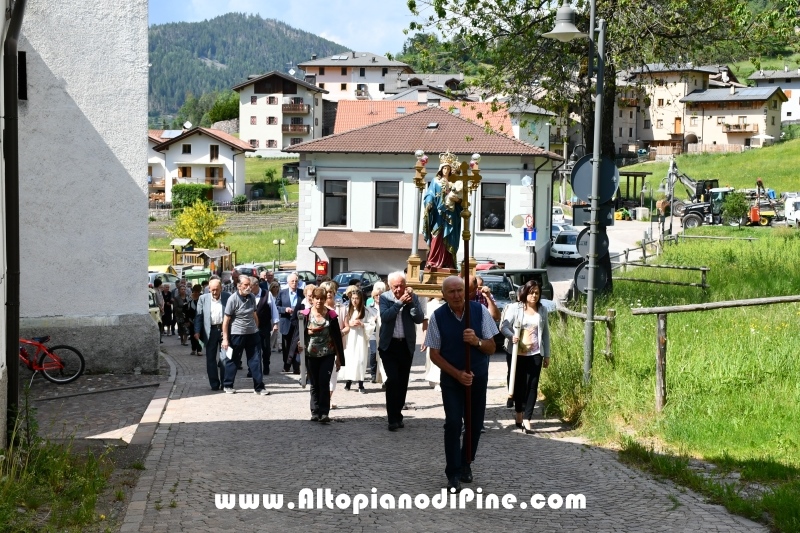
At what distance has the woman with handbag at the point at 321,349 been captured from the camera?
12188mm

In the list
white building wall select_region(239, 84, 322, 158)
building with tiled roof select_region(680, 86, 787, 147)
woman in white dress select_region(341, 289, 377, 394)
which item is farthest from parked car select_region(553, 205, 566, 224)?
white building wall select_region(239, 84, 322, 158)

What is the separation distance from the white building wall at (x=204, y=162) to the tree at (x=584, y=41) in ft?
243

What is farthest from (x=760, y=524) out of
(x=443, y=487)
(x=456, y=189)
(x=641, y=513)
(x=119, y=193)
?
(x=456, y=189)

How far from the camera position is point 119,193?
Result: 16547 mm

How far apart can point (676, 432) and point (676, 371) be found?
1272 mm

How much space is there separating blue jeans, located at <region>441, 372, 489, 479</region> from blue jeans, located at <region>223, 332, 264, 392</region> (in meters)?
5.87

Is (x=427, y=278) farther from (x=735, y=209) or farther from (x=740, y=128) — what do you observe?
(x=740, y=128)

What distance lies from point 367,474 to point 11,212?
A: 13.1ft

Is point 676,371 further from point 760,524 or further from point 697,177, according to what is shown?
point 697,177

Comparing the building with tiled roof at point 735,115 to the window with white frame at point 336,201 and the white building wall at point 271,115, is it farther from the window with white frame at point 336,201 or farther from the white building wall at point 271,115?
the window with white frame at point 336,201

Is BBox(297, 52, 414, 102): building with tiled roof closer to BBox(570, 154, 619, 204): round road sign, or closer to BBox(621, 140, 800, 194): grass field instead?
BBox(621, 140, 800, 194): grass field

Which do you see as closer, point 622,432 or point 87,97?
→ point 622,432

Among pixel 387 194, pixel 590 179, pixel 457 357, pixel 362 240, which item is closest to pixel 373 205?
pixel 387 194

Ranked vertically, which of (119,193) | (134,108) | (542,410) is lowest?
(542,410)
